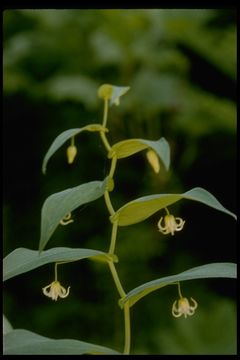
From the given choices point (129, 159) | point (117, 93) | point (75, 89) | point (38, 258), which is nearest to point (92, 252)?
point (38, 258)

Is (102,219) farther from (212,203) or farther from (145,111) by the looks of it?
(212,203)

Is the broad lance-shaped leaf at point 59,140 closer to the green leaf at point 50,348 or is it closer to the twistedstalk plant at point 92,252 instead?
the twistedstalk plant at point 92,252

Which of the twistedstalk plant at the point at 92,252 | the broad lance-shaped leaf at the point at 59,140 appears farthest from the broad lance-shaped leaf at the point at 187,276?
the broad lance-shaped leaf at the point at 59,140

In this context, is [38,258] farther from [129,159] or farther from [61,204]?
[129,159]

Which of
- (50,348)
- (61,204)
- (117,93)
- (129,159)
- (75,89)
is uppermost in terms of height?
(75,89)

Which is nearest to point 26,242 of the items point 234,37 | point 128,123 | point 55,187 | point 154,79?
point 55,187

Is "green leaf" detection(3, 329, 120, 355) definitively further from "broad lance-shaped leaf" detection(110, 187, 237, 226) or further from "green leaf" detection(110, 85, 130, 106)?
"green leaf" detection(110, 85, 130, 106)
